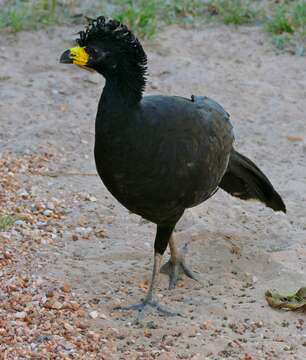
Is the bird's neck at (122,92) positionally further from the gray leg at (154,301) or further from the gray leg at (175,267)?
the gray leg at (175,267)

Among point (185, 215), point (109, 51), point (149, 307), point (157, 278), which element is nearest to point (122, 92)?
point (109, 51)

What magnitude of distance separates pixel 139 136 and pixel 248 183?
1.57m

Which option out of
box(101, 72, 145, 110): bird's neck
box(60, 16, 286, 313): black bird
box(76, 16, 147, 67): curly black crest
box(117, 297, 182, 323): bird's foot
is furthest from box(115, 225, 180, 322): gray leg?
box(76, 16, 147, 67): curly black crest

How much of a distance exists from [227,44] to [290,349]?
5.53m

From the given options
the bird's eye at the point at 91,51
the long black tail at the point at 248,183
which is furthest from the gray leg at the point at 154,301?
the bird's eye at the point at 91,51

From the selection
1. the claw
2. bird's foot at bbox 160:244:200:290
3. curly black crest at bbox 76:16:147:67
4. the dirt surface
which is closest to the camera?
curly black crest at bbox 76:16:147:67

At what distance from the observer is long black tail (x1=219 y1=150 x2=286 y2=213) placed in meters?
6.12

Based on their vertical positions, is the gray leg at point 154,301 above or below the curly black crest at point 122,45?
below

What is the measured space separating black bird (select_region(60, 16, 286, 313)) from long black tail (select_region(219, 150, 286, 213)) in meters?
0.87

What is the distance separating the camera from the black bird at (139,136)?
4844 mm

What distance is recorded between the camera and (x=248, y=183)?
6.19 meters

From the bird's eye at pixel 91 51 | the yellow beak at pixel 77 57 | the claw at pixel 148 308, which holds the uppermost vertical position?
the bird's eye at pixel 91 51

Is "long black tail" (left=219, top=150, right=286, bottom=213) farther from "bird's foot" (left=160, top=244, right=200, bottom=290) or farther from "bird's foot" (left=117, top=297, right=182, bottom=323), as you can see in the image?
"bird's foot" (left=117, top=297, right=182, bottom=323)

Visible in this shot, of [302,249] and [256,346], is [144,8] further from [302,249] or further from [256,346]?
[256,346]
